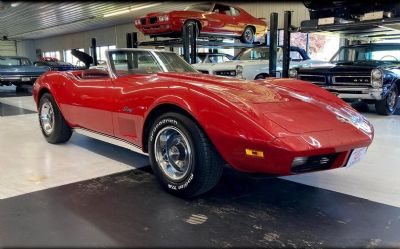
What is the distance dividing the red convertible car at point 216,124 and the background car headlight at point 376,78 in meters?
3.99

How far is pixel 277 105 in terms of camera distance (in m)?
2.47

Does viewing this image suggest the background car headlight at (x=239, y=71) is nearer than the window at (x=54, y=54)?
Yes

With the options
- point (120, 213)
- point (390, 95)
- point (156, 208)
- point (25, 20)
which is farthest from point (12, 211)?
point (25, 20)

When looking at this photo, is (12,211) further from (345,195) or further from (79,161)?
(345,195)

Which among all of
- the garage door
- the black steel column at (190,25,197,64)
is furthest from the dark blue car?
the garage door

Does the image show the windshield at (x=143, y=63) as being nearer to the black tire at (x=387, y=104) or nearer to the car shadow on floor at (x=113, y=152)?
the car shadow on floor at (x=113, y=152)

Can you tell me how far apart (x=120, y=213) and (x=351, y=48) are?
23.0 ft

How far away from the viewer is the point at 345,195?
2.73m

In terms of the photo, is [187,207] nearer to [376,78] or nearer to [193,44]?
[376,78]

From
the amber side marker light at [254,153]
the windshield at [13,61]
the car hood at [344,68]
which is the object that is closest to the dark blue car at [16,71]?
the windshield at [13,61]

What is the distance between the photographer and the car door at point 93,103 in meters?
3.27

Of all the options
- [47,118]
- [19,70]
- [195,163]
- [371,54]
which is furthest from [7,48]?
[195,163]

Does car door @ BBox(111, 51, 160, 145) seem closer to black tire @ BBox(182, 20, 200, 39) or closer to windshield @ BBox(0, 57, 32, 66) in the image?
black tire @ BBox(182, 20, 200, 39)

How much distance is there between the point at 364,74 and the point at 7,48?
40.9 meters
